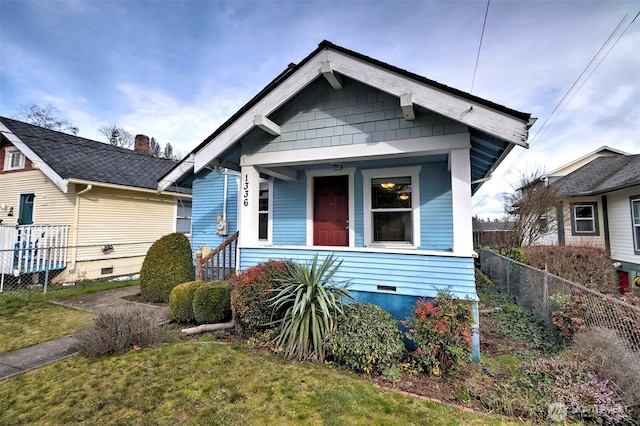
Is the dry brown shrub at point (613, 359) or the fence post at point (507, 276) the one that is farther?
the fence post at point (507, 276)

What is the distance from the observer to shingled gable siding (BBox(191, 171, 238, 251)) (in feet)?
27.8

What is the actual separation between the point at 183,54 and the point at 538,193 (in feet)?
52.1

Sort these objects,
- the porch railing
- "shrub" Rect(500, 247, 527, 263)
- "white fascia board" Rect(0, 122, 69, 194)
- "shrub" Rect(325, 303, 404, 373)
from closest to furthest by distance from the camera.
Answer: "shrub" Rect(325, 303, 404, 373) < the porch railing < "white fascia board" Rect(0, 122, 69, 194) < "shrub" Rect(500, 247, 527, 263)

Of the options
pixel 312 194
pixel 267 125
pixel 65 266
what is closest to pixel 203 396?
pixel 267 125

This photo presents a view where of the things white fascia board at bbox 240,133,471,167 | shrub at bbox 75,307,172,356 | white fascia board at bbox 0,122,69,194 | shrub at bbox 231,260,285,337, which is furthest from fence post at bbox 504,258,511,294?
white fascia board at bbox 0,122,69,194

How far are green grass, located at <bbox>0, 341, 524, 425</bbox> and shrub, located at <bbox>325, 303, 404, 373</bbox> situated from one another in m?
0.22

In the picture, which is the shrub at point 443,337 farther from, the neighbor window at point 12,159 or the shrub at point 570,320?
the neighbor window at point 12,159

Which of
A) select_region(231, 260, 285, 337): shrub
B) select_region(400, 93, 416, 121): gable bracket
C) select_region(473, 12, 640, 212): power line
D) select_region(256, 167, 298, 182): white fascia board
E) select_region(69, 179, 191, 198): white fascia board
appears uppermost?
select_region(473, 12, 640, 212): power line

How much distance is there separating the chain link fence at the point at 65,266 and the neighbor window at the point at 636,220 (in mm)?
18483

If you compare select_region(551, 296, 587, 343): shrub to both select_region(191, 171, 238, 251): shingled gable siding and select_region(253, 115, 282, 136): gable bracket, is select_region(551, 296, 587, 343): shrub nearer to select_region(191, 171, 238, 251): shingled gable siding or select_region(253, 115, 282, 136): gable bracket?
select_region(253, 115, 282, 136): gable bracket

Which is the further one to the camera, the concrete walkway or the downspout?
the downspout

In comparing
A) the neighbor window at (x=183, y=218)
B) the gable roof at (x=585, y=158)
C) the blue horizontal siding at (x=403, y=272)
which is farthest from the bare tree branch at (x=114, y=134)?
the gable roof at (x=585, y=158)

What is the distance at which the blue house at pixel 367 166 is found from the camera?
14.0 ft
